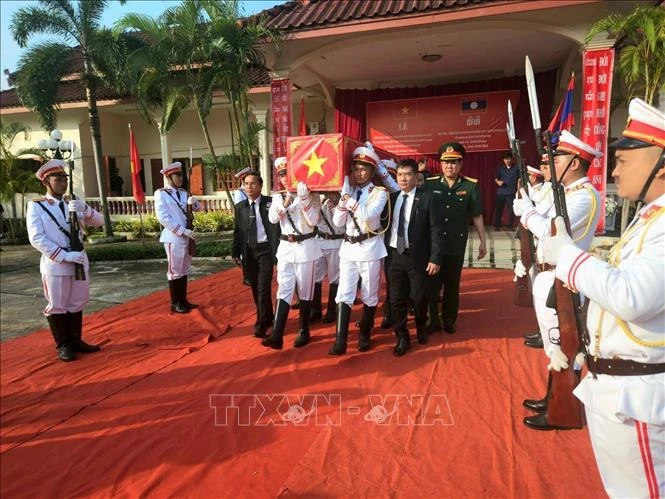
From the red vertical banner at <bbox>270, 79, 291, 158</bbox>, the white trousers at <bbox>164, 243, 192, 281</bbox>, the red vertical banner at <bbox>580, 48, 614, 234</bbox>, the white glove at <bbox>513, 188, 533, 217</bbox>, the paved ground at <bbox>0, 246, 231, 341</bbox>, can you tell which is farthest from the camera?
the red vertical banner at <bbox>270, 79, 291, 158</bbox>

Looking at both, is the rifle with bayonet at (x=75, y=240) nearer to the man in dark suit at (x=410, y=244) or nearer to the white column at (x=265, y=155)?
the man in dark suit at (x=410, y=244)

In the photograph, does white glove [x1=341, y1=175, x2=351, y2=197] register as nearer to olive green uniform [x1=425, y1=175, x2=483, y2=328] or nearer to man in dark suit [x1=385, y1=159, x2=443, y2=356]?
man in dark suit [x1=385, y1=159, x2=443, y2=356]

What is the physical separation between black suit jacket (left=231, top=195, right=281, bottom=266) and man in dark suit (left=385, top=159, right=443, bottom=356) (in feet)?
4.16

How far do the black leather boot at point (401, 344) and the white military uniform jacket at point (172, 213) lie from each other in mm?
3133

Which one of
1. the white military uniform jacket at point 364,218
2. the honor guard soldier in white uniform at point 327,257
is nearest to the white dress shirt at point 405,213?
the white military uniform jacket at point 364,218

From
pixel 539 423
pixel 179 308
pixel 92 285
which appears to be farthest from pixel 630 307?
pixel 92 285

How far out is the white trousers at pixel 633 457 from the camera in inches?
54.2

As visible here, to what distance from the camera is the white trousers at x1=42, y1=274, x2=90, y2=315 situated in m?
4.11

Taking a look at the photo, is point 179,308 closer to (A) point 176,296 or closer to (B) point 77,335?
(A) point 176,296

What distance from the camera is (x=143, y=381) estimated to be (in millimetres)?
3625

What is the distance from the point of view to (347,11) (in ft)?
23.6

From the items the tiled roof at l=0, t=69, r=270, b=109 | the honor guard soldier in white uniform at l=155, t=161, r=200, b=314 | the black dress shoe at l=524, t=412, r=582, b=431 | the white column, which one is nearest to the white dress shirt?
the black dress shoe at l=524, t=412, r=582, b=431

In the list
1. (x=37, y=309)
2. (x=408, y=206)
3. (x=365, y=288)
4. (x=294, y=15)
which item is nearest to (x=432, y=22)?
(x=294, y=15)

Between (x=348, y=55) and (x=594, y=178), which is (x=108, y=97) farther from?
(x=594, y=178)
